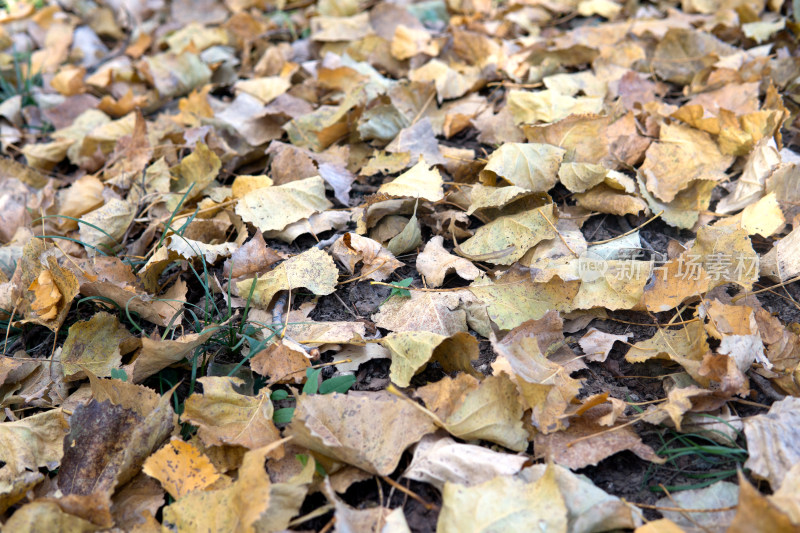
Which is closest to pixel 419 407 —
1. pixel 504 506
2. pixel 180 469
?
pixel 504 506

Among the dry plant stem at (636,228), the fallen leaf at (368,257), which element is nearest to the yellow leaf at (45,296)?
the fallen leaf at (368,257)

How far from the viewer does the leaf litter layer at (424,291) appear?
109 cm

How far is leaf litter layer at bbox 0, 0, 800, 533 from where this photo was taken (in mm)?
1089

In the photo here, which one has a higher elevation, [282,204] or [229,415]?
[282,204]

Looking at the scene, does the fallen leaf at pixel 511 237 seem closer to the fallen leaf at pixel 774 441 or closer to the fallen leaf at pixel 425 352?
the fallen leaf at pixel 425 352

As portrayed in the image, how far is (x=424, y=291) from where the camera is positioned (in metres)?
1.43

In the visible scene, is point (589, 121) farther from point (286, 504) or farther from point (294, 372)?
point (286, 504)

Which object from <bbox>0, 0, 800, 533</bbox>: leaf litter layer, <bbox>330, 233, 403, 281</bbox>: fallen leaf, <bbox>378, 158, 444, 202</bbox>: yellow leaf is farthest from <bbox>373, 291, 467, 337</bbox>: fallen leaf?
<bbox>378, 158, 444, 202</bbox>: yellow leaf

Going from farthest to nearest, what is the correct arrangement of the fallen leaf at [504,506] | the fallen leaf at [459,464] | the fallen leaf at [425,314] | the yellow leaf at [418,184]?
the yellow leaf at [418,184] < the fallen leaf at [425,314] < the fallen leaf at [459,464] < the fallen leaf at [504,506]

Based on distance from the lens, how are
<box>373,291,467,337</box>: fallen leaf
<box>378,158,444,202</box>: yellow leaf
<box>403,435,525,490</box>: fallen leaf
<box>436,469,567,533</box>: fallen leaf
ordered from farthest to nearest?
<box>378,158,444,202</box>: yellow leaf, <box>373,291,467,337</box>: fallen leaf, <box>403,435,525,490</box>: fallen leaf, <box>436,469,567,533</box>: fallen leaf

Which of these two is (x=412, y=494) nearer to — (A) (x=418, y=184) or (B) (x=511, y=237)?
(B) (x=511, y=237)

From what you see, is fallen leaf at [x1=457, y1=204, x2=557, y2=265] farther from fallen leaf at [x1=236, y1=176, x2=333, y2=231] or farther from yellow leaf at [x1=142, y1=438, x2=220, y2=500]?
yellow leaf at [x1=142, y1=438, x2=220, y2=500]

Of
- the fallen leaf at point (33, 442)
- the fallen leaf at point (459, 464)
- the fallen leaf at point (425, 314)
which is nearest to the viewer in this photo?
the fallen leaf at point (459, 464)

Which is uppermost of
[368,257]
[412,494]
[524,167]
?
[524,167]
